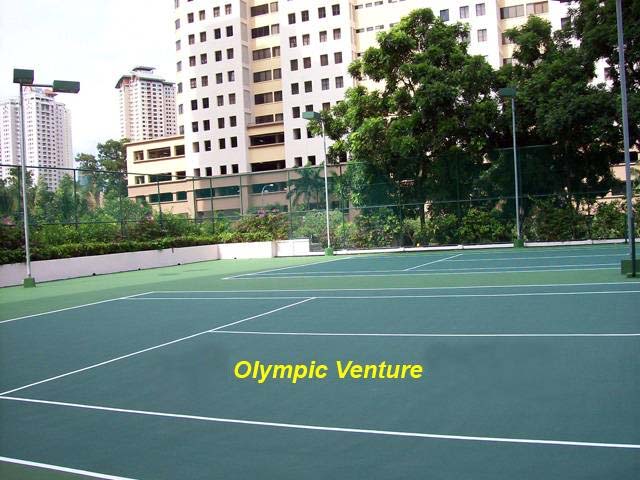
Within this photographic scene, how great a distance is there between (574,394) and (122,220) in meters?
22.5

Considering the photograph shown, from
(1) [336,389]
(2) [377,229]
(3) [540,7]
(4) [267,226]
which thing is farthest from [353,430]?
(3) [540,7]

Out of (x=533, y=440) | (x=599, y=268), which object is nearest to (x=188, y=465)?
(x=533, y=440)

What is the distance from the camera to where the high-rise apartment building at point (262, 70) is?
64.0m

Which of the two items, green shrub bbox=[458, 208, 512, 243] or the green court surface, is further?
green shrub bbox=[458, 208, 512, 243]

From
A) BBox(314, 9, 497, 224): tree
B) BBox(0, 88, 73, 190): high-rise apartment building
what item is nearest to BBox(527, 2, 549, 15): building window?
BBox(314, 9, 497, 224): tree

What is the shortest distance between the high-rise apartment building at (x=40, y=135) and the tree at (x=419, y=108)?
11392 mm

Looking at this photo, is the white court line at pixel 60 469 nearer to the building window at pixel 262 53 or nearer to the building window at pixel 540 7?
the building window at pixel 540 7

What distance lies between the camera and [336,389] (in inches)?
237

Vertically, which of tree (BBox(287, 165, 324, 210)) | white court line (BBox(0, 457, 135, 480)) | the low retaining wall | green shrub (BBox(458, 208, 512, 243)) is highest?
tree (BBox(287, 165, 324, 210))

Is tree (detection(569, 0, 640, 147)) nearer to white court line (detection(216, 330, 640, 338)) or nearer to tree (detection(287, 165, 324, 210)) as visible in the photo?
tree (detection(287, 165, 324, 210))

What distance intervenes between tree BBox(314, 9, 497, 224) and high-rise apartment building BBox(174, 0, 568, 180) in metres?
34.3

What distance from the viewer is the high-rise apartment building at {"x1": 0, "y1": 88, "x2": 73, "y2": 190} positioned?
70.5 feet

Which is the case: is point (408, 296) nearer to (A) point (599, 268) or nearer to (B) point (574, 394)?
(A) point (599, 268)

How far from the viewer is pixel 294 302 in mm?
12578
